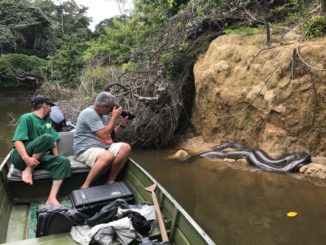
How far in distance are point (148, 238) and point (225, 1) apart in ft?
31.5

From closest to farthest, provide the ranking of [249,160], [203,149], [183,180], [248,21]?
[183,180] → [249,160] → [203,149] → [248,21]

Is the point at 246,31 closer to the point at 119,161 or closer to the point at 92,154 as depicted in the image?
the point at 119,161

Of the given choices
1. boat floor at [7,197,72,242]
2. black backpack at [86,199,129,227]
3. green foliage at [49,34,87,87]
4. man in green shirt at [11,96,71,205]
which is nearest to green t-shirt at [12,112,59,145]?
man in green shirt at [11,96,71,205]

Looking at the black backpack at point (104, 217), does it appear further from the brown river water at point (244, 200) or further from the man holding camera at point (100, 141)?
the brown river water at point (244, 200)

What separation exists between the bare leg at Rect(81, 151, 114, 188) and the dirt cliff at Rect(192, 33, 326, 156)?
5.07 metres

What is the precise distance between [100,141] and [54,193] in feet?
3.31

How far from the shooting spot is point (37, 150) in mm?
4969

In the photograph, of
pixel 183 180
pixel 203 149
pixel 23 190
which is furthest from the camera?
pixel 203 149

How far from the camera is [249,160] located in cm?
913

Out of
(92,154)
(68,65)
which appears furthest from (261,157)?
(68,65)

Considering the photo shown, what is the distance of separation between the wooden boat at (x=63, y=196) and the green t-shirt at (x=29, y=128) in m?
0.51

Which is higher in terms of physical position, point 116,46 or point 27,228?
point 116,46

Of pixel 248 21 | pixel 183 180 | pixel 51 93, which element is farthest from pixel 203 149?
pixel 51 93

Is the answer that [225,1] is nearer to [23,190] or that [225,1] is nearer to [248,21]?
[248,21]
